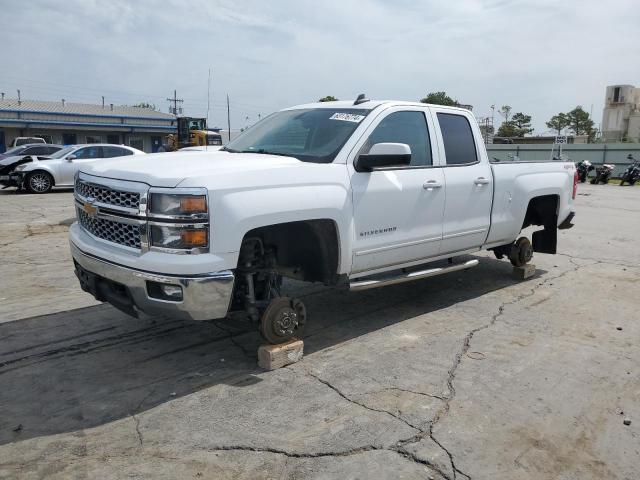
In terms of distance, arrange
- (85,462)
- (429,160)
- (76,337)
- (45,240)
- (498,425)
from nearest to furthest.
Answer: (85,462) → (498,425) → (76,337) → (429,160) → (45,240)

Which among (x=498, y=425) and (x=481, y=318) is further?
(x=481, y=318)

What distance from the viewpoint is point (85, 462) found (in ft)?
9.79

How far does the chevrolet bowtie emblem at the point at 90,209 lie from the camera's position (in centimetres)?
405

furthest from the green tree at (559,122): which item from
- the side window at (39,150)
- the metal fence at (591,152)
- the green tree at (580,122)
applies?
the side window at (39,150)

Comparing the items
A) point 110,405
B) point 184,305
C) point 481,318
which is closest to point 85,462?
point 110,405

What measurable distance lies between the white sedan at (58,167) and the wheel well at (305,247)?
13.8 m

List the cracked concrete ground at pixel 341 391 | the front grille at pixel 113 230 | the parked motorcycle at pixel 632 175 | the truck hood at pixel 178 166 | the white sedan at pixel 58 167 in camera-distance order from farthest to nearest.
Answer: the parked motorcycle at pixel 632 175, the white sedan at pixel 58 167, the front grille at pixel 113 230, the truck hood at pixel 178 166, the cracked concrete ground at pixel 341 391

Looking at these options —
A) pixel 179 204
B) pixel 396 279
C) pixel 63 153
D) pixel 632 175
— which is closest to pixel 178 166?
pixel 179 204

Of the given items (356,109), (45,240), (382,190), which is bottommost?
(45,240)

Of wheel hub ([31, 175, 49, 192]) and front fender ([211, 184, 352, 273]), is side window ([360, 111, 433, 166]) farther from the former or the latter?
wheel hub ([31, 175, 49, 192])

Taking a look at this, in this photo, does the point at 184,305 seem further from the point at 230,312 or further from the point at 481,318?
the point at 481,318

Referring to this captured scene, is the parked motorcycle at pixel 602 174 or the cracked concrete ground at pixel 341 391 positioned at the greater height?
the parked motorcycle at pixel 602 174

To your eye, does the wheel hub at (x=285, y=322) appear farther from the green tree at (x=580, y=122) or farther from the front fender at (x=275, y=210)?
the green tree at (x=580, y=122)

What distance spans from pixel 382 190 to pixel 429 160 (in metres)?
0.88
